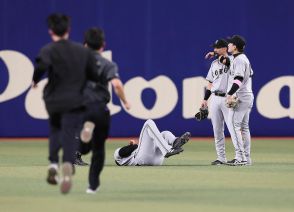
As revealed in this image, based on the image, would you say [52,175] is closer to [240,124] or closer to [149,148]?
[149,148]

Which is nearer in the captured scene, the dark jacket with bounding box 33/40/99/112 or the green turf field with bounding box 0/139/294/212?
the green turf field with bounding box 0/139/294/212

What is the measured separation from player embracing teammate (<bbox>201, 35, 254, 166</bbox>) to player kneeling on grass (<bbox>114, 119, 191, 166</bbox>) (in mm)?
754

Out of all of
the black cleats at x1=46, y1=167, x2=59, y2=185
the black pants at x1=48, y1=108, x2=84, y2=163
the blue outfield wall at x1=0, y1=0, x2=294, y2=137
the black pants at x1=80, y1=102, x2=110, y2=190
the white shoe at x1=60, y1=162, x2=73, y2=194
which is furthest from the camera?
the blue outfield wall at x1=0, y1=0, x2=294, y2=137

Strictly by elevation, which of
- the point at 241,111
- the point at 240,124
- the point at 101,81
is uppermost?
the point at 101,81

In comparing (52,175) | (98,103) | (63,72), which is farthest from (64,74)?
(52,175)

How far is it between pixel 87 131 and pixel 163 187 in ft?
5.92

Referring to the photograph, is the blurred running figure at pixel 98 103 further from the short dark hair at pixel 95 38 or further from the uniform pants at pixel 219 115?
the uniform pants at pixel 219 115

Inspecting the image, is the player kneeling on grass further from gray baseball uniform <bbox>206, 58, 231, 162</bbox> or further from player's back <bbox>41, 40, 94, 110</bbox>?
player's back <bbox>41, 40, 94, 110</bbox>

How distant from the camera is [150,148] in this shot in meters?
15.0

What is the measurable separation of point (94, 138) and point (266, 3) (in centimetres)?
1291

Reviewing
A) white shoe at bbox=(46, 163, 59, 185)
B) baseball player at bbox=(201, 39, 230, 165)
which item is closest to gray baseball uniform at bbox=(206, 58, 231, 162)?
baseball player at bbox=(201, 39, 230, 165)

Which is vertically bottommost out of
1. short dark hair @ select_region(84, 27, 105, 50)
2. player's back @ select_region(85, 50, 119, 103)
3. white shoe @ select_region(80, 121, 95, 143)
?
white shoe @ select_region(80, 121, 95, 143)

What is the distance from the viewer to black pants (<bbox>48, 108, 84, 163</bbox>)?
1025 centimetres

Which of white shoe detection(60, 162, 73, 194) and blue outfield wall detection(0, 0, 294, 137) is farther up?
white shoe detection(60, 162, 73, 194)
